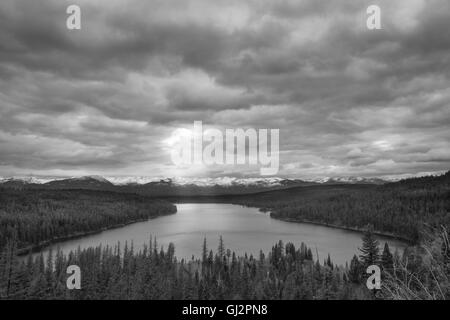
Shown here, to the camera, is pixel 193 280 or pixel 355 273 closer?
pixel 193 280

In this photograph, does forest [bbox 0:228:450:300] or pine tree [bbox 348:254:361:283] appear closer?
forest [bbox 0:228:450:300]

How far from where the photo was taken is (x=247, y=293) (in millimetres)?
66125

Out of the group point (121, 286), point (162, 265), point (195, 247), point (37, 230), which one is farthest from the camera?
point (37, 230)

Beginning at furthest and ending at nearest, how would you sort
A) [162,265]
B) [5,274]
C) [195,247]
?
[195,247] → [162,265] → [5,274]

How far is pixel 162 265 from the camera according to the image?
9356 cm

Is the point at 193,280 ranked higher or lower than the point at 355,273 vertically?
higher

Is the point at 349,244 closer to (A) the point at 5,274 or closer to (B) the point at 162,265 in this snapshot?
(B) the point at 162,265

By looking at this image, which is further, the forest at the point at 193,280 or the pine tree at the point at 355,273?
the pine tree at the point at 355,273
